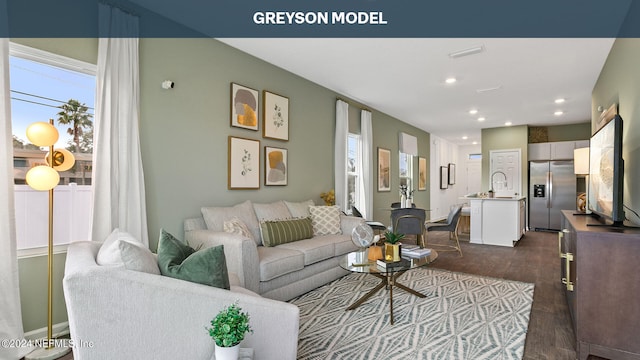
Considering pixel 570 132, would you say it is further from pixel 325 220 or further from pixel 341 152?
pixel 325 220

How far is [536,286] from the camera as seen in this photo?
3.91m

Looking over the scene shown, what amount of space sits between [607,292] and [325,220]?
2891 mm

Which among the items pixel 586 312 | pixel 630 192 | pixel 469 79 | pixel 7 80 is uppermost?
pixel 469 79

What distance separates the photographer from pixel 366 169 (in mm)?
6344

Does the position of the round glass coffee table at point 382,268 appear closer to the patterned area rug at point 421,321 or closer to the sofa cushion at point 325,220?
the patterned area rug at point 421,321

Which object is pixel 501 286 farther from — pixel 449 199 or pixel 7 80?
→ pixel 449 199

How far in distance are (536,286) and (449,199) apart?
8.27 metres

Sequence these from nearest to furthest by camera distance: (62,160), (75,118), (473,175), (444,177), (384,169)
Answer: (62,160) < (75,118) < (384,169) < (444,177) < (473,175)

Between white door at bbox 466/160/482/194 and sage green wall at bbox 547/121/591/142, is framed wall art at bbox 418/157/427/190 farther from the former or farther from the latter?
white door at bbox 466/160/482/194

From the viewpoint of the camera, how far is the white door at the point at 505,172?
28.5ft

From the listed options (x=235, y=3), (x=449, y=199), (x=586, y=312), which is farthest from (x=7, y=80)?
(x=449, y=199)

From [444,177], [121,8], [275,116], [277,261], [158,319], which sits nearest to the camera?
[158,319]

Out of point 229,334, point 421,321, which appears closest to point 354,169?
point 421,321

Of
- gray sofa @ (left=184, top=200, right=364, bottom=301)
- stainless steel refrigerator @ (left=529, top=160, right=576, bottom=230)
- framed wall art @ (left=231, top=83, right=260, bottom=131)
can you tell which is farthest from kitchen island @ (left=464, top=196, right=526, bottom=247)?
framed wall art @ (left=231, top=83, right=260, bottom=131)
